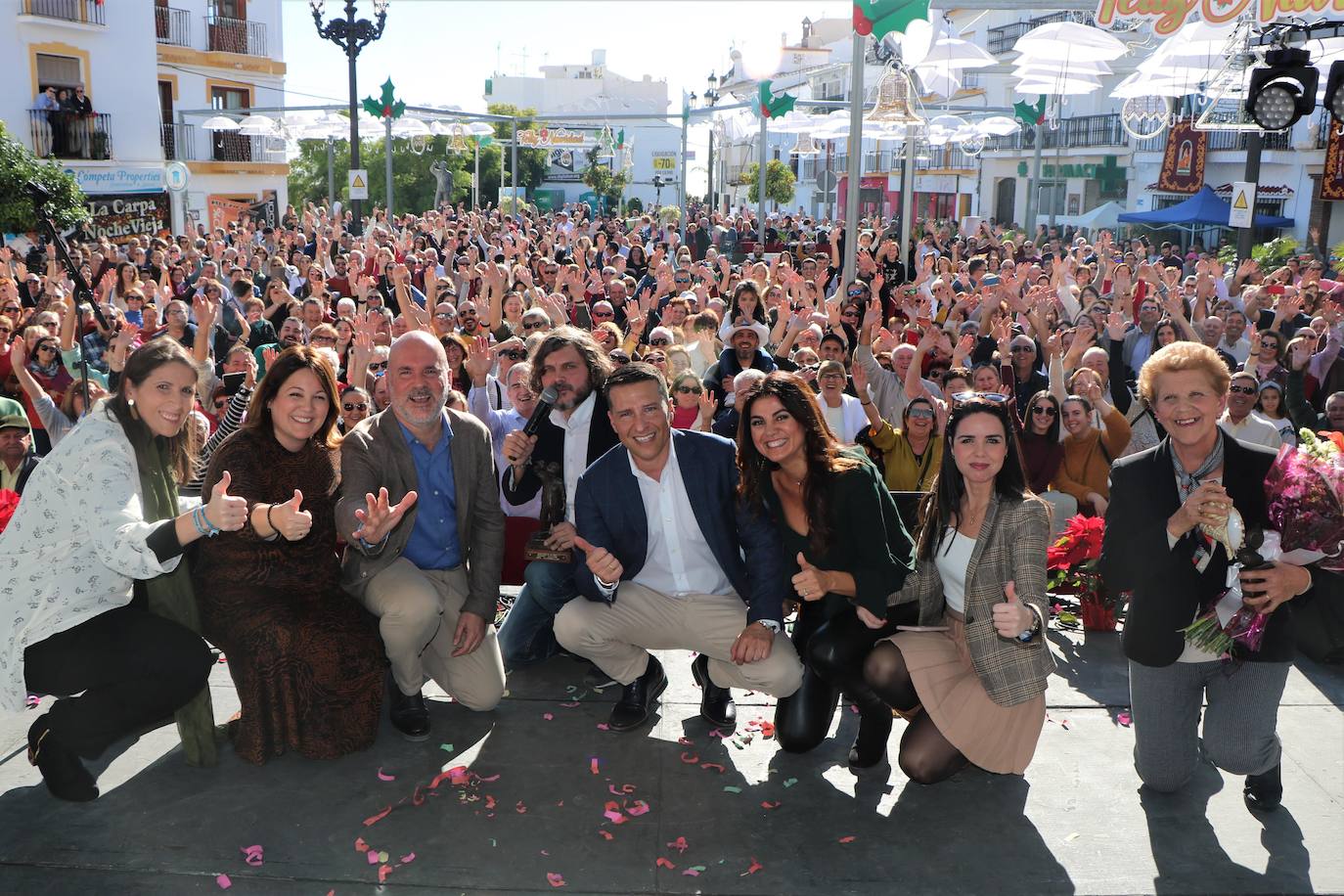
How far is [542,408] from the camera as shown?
5.36 metres

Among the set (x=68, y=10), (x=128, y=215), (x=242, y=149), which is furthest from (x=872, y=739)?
(x=242, y=149)

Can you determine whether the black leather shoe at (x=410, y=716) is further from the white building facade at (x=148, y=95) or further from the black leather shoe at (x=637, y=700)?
the white building facade at (x=148, y=95)

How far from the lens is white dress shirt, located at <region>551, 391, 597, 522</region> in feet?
17.5

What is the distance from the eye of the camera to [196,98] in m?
33.4

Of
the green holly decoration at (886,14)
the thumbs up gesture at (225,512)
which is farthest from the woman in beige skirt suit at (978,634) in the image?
the green holly decoration at (886,14)

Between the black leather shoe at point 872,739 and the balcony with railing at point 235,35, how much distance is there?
34.5 m

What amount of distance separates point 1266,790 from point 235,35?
3616 centimetres

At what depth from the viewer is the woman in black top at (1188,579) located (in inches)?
157

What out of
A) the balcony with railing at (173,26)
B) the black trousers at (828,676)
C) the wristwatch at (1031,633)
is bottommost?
the black trousers at (828,676)

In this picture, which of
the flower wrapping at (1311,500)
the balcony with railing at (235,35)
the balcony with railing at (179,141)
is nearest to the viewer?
the flower wrapping at (1311,500)

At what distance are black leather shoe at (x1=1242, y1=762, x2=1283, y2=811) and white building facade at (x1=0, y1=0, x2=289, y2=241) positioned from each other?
2214 cm

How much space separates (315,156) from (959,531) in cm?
5538

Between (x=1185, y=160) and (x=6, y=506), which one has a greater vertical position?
(x=1185, y=160)

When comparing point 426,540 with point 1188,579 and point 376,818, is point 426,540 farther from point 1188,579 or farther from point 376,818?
point 1188,579
